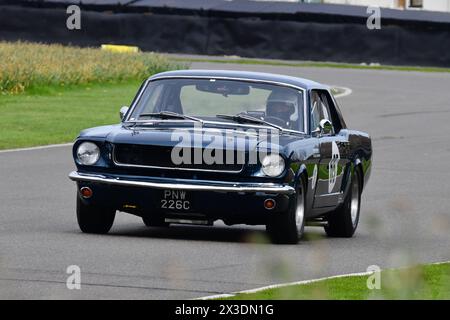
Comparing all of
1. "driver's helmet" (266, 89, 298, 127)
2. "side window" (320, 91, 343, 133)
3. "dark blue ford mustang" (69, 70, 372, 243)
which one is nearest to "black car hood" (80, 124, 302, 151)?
"dark blue ford mustang" (69, 70, 372, 243)

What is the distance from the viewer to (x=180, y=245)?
1223 cm

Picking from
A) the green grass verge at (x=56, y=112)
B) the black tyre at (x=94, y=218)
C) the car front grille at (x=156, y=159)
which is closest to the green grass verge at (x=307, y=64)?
the green grass verge at (x=56, y=112)

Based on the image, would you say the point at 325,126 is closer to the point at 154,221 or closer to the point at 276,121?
the point at 276,121

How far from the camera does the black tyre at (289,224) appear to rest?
12.4 meters

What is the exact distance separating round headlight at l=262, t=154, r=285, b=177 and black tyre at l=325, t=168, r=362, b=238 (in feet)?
6.05

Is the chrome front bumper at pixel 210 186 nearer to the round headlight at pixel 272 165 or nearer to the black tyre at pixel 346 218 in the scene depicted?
the round headlight at pixel 272 165

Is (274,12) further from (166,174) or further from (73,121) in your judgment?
(166,174)

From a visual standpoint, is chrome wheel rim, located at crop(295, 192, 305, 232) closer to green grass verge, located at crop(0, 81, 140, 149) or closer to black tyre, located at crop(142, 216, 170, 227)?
black tyre, located at crop(142, 216, 170, 227)

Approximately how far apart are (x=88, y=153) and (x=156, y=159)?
586 millimetres

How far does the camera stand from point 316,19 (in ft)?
172

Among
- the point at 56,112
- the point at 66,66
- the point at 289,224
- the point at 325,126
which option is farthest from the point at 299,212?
the point at 66,66

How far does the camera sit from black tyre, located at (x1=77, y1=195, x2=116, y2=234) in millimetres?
12711

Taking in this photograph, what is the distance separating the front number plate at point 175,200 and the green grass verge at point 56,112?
36.2 feet

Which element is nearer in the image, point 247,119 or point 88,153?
point 88,153
